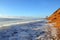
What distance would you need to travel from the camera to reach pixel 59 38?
10.3m

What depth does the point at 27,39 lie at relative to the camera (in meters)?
9.95

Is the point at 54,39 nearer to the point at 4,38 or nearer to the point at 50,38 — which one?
the point at 50,38

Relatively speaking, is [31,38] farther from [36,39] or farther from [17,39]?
[17,39]

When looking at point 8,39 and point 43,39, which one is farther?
point 43,39

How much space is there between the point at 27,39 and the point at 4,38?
1736 millimetres

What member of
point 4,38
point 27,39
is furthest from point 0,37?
point 27,39

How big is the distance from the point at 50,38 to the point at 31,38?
1555mm

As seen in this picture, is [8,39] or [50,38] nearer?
[8,39]

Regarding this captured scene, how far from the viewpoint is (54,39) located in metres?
10.3

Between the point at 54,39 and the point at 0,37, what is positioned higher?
the point at 0,37

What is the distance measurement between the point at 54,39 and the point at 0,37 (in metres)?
4.18

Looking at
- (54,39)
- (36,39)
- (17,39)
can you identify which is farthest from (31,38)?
(54,39)

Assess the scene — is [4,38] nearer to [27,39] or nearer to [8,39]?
[8,39]

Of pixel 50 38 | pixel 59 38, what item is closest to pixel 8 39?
Result: pixel 50 38
